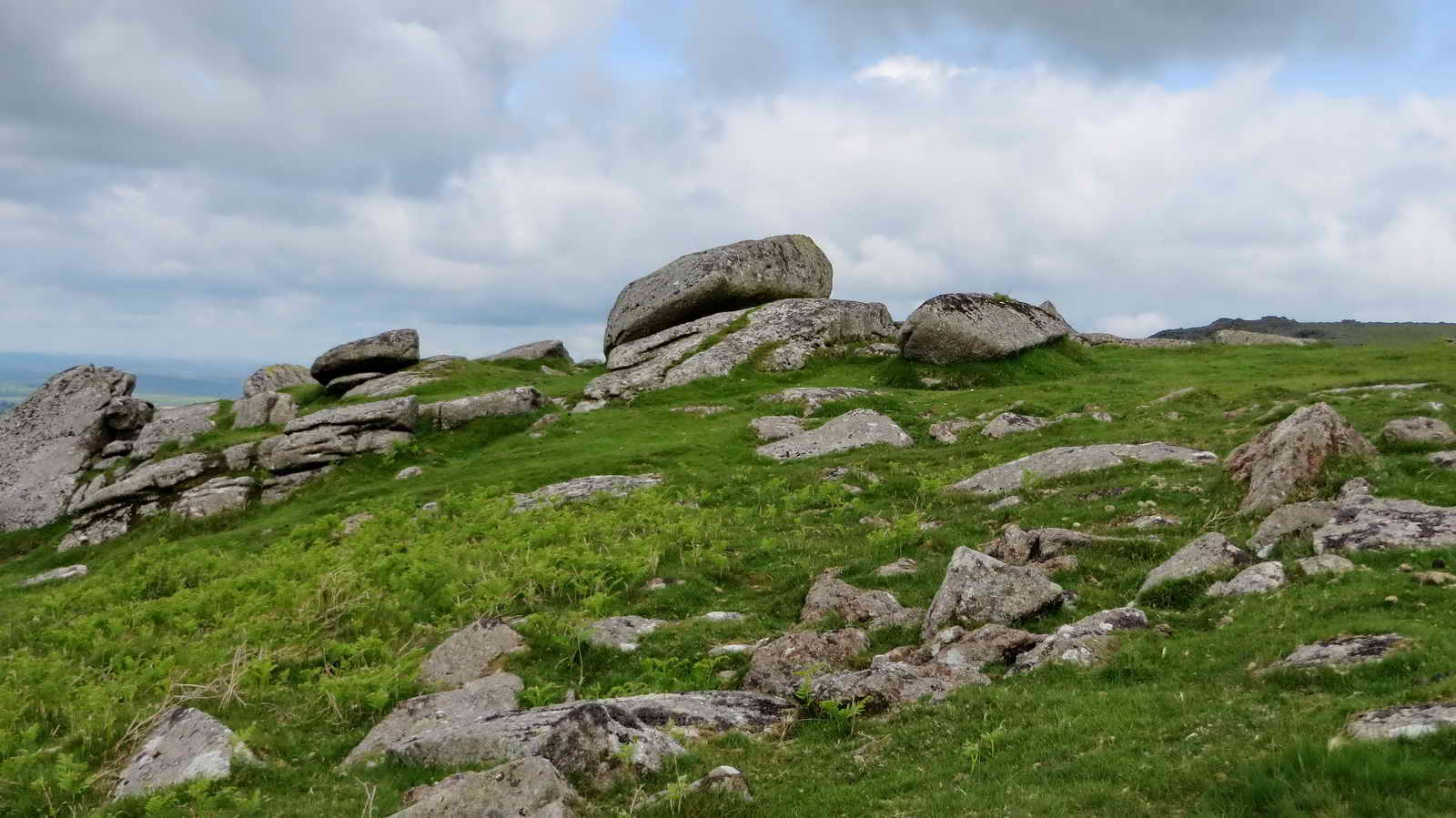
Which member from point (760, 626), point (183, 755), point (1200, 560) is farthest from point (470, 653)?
point (1200, 560)

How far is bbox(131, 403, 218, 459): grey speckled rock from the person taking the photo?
53875 mm

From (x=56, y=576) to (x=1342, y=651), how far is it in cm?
4746

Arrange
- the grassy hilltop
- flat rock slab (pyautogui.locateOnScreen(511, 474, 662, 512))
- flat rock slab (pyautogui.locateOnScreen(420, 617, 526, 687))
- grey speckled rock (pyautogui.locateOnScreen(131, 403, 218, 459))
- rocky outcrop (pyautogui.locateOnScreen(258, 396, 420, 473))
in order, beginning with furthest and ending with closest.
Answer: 1. grey speckled rock (pyautogui.locateOnScreen(131, 403, 218, 459))
2. rocky outcrop (pyautogui.locateOnScreen(258, 396, 420, 473))
3. flat rock slab (pyautogui.locateOnScreen(511, 474, 662, 512))
4. flat rock slab (pyautogui.locateOnScreen(420, 617, 526, 687))
5. the grassy hilltop

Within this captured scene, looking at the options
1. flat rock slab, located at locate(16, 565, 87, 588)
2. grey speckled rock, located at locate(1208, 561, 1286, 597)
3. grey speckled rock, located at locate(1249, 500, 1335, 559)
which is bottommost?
flat rock slab, located at locate(16, 565, 87, 588)

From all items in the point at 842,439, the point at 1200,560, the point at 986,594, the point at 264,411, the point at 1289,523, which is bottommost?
the point at 986,594

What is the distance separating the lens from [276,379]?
7519cm

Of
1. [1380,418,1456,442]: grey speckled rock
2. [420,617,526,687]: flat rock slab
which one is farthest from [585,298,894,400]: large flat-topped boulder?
[420,617,526,687]: flat rock slab

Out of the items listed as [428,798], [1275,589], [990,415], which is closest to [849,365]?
[990,415]

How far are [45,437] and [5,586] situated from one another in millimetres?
21442

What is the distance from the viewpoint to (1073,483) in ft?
90.5

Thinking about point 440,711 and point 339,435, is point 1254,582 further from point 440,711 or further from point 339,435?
point 339,435

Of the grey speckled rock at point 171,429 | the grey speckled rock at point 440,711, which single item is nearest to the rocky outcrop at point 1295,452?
the grey speckled rock at point 440,711

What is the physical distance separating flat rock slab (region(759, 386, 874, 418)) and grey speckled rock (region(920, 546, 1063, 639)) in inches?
1105

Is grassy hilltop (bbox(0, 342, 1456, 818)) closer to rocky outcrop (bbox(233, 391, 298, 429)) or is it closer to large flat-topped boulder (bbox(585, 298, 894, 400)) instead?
large flat-topped boulder (bbox(585, 298, 894, 400))
